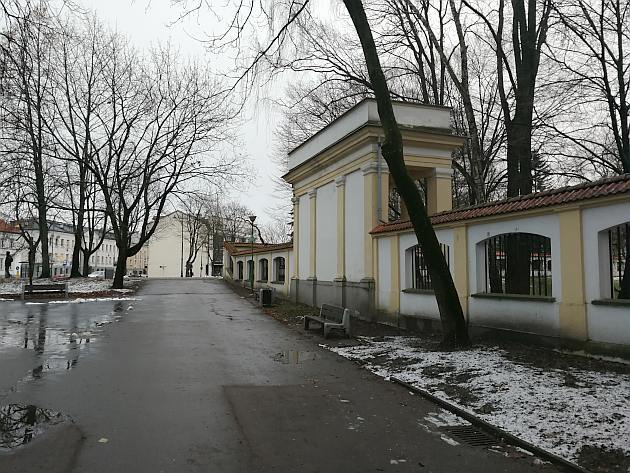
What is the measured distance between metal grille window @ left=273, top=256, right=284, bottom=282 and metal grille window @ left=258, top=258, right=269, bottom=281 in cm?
165

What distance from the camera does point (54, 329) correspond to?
12453mm

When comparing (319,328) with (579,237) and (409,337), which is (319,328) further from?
(579,237)

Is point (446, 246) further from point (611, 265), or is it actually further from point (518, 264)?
point (611, 265)

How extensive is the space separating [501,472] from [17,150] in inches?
980

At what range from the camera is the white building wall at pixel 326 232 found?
1738 cm

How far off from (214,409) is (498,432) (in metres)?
3.02

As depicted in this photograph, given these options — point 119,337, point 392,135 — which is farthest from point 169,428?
point 119,337

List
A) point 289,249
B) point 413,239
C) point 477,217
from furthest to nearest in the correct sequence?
1. point 289,249
2. point 413,239
3. point 477,217

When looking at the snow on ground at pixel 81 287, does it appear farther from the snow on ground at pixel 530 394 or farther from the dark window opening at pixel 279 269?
the snow on ground at pixel 530 394

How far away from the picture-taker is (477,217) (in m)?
9.91

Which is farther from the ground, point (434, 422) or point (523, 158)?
point (523, 158)

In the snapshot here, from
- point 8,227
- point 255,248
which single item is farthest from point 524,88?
point 8,227

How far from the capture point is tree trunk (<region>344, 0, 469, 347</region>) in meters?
9.12

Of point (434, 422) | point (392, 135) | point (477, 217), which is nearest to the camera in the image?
point (434, 422)
